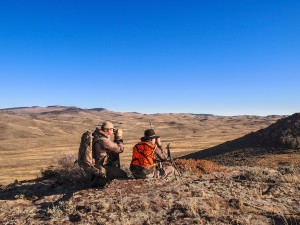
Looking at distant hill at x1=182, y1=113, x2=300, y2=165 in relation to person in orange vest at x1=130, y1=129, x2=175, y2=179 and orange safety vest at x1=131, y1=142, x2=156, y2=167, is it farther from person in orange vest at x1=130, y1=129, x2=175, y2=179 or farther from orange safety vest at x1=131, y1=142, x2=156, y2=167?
orange safety vest at x1=131, y1=142, x2=156, y2=167

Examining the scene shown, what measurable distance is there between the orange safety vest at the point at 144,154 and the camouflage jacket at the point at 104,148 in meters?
0.47

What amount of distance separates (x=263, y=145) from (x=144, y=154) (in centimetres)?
1852

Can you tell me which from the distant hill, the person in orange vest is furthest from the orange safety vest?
the distant hill

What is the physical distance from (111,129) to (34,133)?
10069 centimetres

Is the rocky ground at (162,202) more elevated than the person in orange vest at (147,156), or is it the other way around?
the person in orange vest at (147,156)

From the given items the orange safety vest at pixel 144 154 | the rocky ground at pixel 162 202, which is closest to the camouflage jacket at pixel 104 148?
the orange safety vest at pixel 144 154

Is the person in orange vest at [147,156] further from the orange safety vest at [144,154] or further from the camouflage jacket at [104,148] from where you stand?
the camouflage jacket at [104,148]

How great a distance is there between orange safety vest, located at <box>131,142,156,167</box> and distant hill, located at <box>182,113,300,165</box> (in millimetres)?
13639

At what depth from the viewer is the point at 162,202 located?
27.4 ft

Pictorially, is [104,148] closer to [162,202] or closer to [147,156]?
[147,156]

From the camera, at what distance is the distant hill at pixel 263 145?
2445 centimetres

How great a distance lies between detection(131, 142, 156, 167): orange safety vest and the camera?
10.3 meters

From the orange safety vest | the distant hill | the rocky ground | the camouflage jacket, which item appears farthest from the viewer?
the distant hill

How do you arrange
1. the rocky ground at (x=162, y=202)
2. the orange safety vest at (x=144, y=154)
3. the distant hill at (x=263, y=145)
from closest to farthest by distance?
the rocky ground at (x=162, y=202) → the orange safety vest at (x=144, y=154) → the distant hill at (x=263, y=145)
